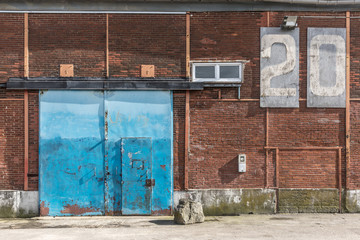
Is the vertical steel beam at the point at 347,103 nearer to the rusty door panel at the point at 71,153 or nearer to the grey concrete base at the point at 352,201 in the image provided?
the grey concrete base at the point at 352,201

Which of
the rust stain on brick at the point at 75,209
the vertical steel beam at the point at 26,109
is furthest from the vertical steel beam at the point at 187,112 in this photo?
the vertical steel beam at the point at 26,109

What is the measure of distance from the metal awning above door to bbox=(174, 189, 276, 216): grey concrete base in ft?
10.3

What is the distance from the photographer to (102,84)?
1002 cm

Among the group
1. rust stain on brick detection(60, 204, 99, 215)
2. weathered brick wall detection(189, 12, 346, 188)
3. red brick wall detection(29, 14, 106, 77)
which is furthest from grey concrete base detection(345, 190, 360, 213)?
red brick wall detection(29, 14, 106, 77)

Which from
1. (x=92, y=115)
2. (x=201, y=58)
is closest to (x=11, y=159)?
(x=92, y=115)

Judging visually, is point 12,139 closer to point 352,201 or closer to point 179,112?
point 179,112

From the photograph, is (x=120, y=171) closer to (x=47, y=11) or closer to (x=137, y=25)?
(x=137, y=25)

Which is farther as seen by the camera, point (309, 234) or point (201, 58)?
point (201, 58)

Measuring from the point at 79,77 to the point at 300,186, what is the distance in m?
7.31

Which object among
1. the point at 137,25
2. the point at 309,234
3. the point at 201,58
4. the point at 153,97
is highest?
the point at 137,25

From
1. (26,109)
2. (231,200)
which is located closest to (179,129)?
(231,200)

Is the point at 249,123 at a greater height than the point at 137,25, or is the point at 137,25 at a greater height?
the point at 137,25

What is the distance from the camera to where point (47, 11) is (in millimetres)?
10156

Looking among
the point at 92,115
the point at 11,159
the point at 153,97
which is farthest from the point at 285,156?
the point at 11,159
